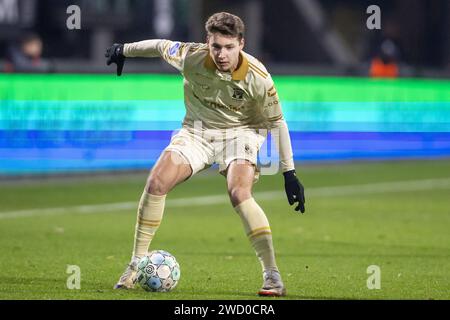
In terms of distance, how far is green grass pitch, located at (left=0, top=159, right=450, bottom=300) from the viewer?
9.04m

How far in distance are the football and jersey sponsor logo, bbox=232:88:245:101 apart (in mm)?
1190

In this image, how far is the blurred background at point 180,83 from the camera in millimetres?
16391

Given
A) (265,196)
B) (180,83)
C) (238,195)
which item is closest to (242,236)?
(265,196)

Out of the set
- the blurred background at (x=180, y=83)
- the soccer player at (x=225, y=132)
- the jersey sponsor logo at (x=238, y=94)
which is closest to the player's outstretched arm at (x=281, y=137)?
the soccer player at (x=225, y=132)

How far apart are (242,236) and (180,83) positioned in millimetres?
5634

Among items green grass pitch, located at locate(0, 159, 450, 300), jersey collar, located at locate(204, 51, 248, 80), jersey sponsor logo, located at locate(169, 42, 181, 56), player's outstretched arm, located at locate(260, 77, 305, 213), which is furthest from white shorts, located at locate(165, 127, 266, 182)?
green grass pitch, located at locate(0, 159, 450, 300)

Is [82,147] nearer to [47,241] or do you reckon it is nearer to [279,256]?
[47,241]

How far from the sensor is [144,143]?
1728cm

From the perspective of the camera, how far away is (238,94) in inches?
340
